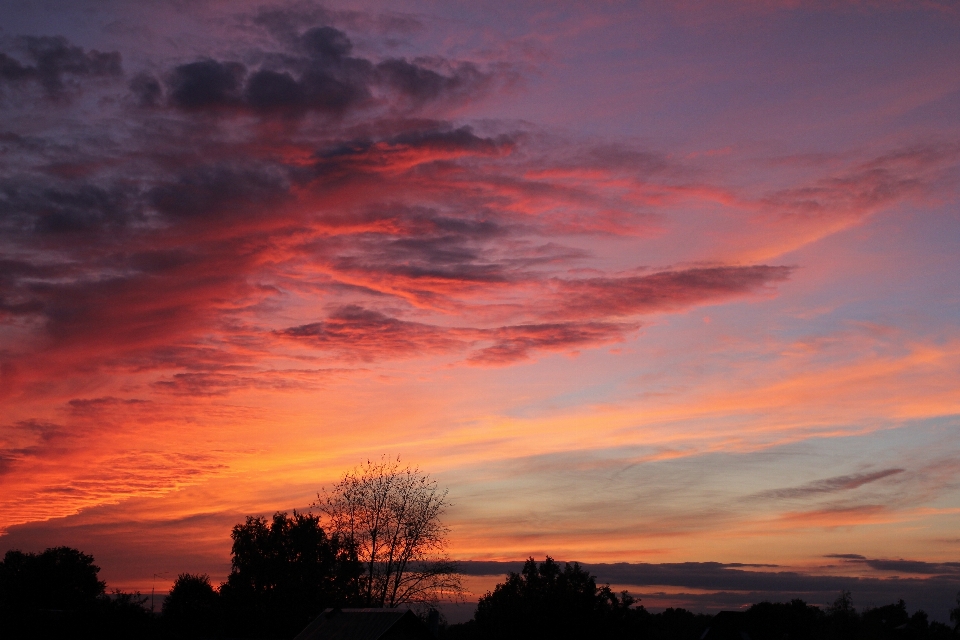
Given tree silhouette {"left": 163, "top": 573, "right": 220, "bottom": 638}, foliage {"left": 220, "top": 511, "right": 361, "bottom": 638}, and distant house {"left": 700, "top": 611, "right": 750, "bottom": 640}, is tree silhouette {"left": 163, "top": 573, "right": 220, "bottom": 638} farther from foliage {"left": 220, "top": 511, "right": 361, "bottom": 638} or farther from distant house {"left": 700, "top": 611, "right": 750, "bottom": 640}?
distant house {"left": 700, "top": 611, "right": 750, "bottom": 640}

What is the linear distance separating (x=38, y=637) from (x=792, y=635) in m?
92.5

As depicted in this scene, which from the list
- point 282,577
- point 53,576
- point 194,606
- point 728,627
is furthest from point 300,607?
point 728,627

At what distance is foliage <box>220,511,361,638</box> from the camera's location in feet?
263

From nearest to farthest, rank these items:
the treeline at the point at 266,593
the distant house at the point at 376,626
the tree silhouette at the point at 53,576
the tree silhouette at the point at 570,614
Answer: the tree silhouette at the point at 570,614
the distant house at the point at 376,626
the treeline at the point at 266,593
the tree silhouette at the point at 53,576

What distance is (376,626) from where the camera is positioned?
5156cm

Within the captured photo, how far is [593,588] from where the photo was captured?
38.2 m

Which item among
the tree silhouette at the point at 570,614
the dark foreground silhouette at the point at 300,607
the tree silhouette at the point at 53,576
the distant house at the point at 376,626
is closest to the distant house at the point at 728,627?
the dark foreground silhouette at the point at 300,607

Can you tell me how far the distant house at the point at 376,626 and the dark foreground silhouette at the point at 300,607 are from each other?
157 inches

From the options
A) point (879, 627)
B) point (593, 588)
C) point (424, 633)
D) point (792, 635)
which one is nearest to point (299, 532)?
point (424, 633)

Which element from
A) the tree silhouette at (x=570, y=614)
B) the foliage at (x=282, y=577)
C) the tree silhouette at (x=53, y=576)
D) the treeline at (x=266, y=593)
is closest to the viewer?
the tree silhouette at (x=570, y=614)

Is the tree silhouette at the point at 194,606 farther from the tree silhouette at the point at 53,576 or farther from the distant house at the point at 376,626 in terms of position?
the distant house at the point at 376,626

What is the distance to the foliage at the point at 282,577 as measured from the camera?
80.2 metres

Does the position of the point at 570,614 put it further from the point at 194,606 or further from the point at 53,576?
the point at 53,576

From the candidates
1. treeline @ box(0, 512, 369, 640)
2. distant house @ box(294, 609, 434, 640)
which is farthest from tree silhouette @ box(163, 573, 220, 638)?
distant house @ box(294, 609, 434, 640)
